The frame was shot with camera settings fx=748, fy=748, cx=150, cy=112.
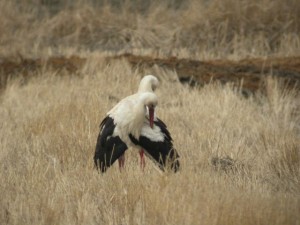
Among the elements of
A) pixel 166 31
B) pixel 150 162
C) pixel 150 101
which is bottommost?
pixel 150 162

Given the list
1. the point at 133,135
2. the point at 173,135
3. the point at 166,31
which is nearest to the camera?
the point at 133,135

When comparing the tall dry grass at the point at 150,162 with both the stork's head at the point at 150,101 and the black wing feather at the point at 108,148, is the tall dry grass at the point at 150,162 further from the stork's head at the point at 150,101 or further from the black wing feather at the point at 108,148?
the stork's head at the point at 150,101

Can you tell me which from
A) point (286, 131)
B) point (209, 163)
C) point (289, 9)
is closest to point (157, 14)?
point (289, 9)

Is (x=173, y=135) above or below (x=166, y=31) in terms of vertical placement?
below

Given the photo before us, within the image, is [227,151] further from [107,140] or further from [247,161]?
[107,140]

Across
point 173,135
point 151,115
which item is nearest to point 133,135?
point 151,115

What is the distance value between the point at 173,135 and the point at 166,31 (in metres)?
10.2

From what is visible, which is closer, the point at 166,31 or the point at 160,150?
the point at 160,150

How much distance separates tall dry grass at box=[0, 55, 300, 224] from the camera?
4875 mm

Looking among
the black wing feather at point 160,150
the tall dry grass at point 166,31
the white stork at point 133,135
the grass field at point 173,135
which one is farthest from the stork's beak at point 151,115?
the tall dry grass at point 166,31

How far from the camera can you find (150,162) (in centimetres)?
679

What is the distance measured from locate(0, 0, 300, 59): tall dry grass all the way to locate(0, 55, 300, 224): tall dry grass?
16.8 ft

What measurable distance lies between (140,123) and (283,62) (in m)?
6.87

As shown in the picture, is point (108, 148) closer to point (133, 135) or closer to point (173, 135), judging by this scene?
point (133, 135)
